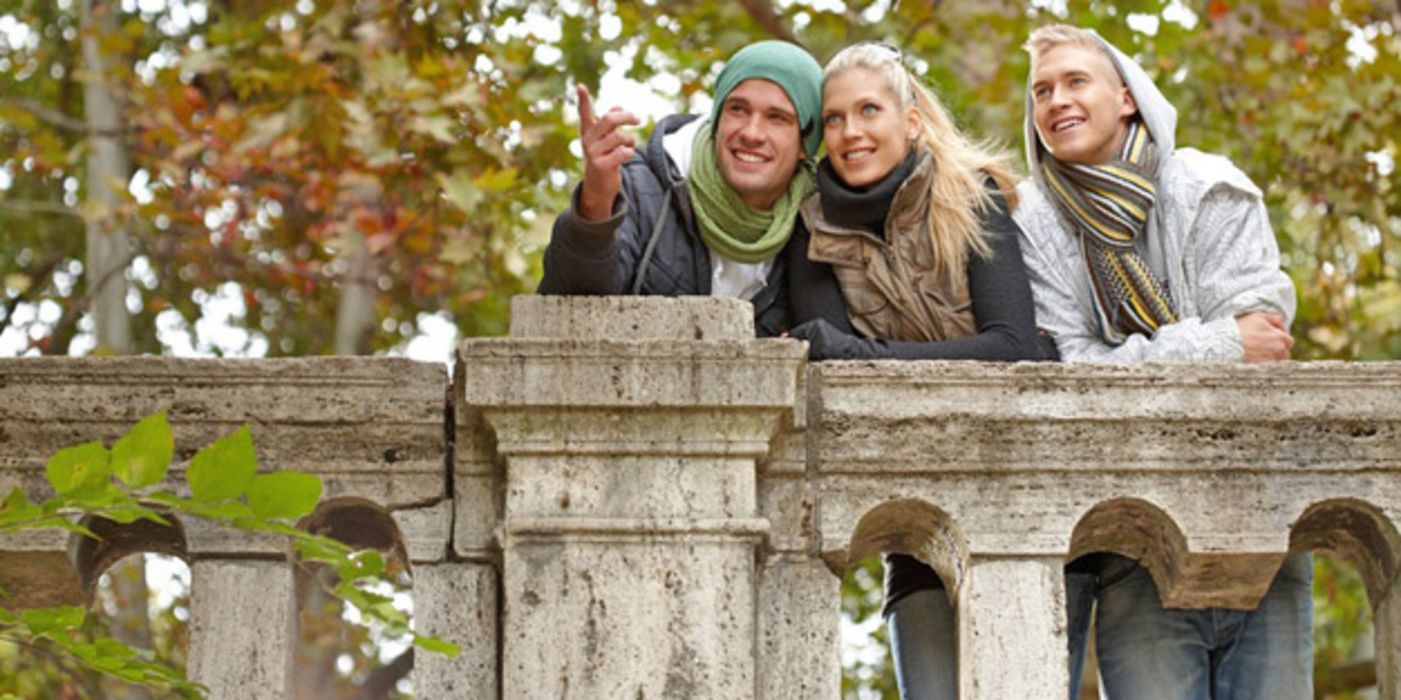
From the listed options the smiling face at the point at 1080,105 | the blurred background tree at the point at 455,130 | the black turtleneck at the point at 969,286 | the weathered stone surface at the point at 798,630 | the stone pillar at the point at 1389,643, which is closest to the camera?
the weathered stone surface at the point at 798,630

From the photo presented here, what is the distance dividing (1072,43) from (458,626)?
1765 millimetres

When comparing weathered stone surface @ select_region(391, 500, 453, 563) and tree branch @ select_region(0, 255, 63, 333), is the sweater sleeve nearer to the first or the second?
weathered stone surface @ select_region(391, 500, 453, 563)

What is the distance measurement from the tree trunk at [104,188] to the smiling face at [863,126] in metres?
5.44

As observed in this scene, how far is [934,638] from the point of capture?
4.32 metres

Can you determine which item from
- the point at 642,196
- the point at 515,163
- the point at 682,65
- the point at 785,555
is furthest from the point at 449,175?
the point at 785,555

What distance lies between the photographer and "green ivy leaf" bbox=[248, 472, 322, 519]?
3.12m

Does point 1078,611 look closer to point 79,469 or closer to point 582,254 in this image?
point 582,254

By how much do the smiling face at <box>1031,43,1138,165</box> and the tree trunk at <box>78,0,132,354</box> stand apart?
5592 mm

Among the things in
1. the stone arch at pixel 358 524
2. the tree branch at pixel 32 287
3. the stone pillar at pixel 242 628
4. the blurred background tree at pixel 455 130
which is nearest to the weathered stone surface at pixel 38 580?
the stone pillar at pixel 242 628

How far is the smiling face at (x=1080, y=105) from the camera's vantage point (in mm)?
4570

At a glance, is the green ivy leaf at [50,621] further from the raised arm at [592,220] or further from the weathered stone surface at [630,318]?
the raised arm at [592,220]

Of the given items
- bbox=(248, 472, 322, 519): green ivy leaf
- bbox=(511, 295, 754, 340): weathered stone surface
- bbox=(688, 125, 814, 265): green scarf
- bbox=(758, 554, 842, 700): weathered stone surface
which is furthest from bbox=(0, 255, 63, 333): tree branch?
→ bbox=(248, 472, 322, 519): green ivy leaf

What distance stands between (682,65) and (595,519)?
20.2 feet

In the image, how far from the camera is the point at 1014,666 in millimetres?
Result: 3760
